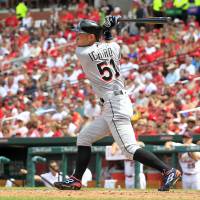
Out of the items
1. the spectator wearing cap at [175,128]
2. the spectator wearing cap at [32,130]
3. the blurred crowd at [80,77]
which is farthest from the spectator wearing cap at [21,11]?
the spectator wearing cap at [175,128]

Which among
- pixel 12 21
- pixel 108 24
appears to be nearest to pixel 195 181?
pixel 108 24

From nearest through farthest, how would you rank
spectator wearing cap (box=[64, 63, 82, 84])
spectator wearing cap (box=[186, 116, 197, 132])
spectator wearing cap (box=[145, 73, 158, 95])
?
1. spectator wearing cap (box=[186, 116, 197, 132])
2. spectator wearing cap (box=[145, 73, 158, 95])
3. spectator wearing cap (box=[64, 63, 82, 84])

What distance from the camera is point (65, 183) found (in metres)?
9.12

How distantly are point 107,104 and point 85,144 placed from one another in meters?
0.58

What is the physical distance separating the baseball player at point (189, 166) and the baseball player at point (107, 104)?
3.12 metres

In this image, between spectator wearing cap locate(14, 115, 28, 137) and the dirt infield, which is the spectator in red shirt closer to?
spectator wearing cap locate(14, 115, 28, 137)

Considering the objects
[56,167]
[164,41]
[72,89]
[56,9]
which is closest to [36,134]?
[56,167]

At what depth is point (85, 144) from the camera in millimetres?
9086

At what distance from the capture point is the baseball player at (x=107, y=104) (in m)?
8.69

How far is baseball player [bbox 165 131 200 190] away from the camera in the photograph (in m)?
11.9

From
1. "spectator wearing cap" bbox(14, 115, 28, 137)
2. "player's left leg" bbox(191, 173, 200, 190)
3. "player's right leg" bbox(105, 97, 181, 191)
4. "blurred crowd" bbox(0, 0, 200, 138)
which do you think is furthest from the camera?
"spectator wearing cap" bbox(14, 115, 28, 137)

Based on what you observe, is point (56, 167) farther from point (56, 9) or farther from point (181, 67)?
point (56, 9)

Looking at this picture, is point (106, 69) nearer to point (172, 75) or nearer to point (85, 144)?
point (85, 144)

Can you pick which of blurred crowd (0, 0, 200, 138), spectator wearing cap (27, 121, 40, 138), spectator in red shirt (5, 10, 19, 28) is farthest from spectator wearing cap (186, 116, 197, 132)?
spectator in red shirt (5, 10, 19, 28)
